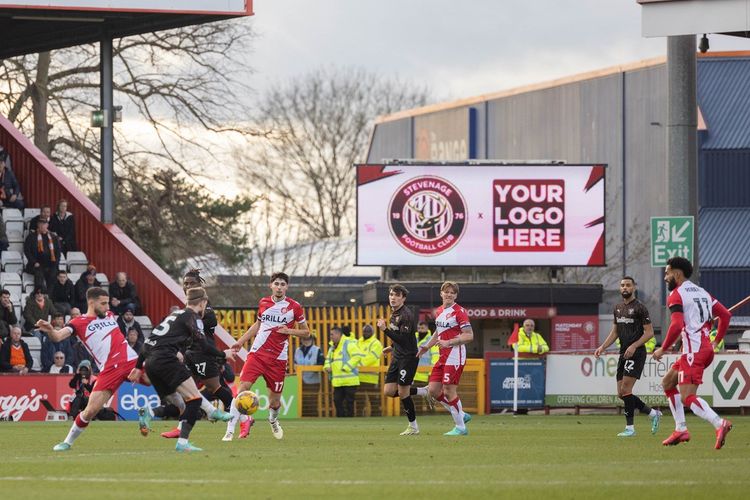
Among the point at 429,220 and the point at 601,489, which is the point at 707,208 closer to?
the point at 429,220

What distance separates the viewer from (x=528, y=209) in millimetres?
44938

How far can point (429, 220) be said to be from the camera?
147ft

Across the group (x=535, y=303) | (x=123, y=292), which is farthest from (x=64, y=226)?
(x=535, y=303)

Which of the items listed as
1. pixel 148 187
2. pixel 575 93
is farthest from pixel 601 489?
pixel 575 93

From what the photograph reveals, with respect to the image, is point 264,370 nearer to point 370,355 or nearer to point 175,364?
point 175,364

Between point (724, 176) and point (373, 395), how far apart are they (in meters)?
24.6

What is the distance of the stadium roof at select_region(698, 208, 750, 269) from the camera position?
54531mm

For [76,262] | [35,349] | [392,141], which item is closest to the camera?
[35,349]

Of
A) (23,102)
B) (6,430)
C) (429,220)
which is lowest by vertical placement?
(6,430)

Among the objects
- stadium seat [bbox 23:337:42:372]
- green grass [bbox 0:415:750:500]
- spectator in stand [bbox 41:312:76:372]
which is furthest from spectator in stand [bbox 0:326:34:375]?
green grass [bbox 0:415:750:500]

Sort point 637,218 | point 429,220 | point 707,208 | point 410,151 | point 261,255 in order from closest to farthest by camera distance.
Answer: point 429,220 → point 707,208 → point 637,218 → point 261,255 → point 410,151

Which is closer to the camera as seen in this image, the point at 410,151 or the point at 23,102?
the point at 23,102

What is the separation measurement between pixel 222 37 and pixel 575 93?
18043mm

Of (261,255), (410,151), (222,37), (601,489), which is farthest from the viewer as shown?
(410,151)
